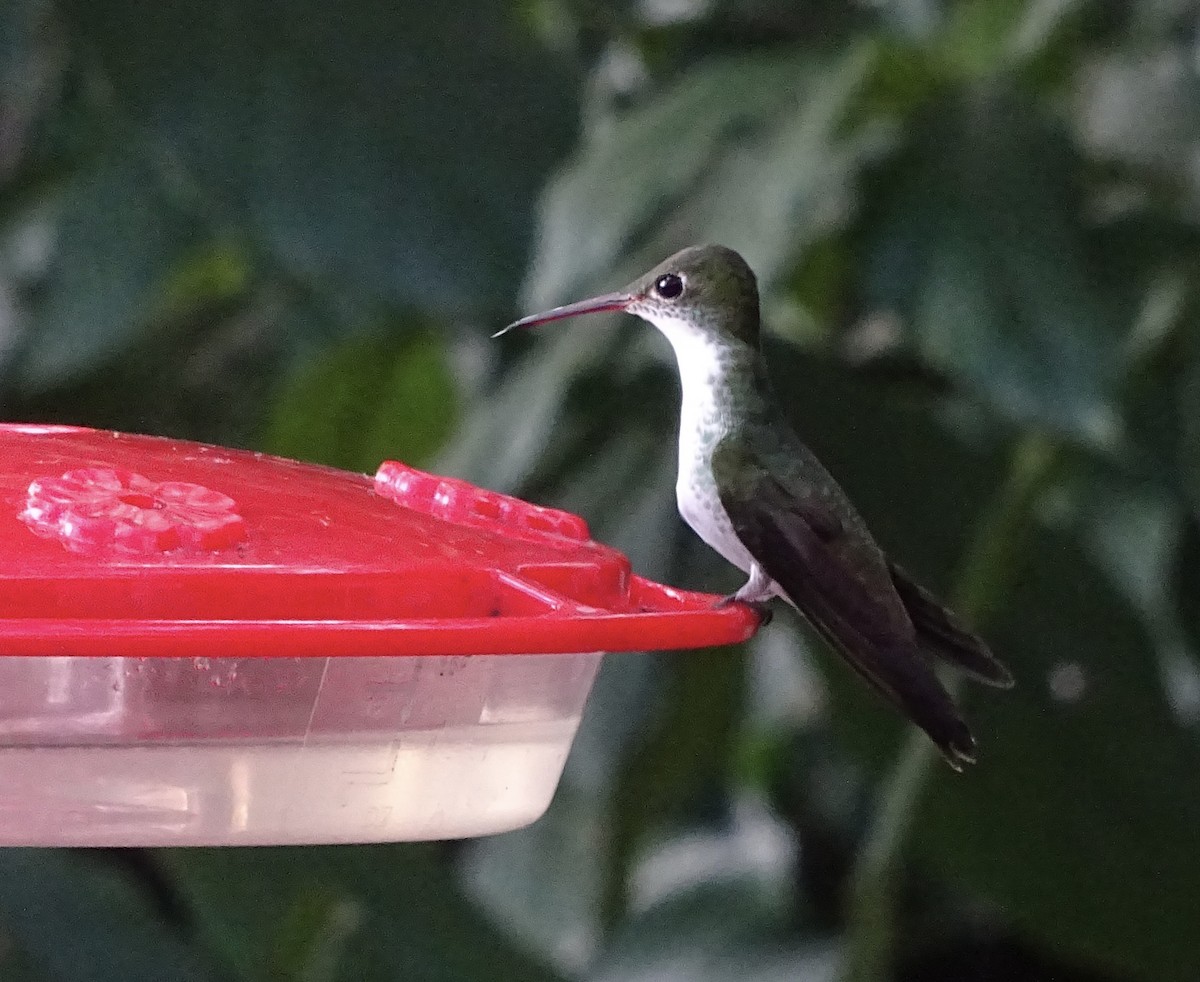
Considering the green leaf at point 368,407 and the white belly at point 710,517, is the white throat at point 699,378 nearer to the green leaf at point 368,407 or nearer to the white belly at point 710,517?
the white belly at point 710,517

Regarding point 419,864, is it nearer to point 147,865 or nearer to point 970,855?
point 970,855

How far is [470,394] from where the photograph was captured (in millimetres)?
1779

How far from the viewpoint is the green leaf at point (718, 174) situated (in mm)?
1149

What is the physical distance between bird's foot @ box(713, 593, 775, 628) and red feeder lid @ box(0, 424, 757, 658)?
2cm

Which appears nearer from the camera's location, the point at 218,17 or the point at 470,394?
the point at 218,17

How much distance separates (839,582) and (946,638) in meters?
0.11

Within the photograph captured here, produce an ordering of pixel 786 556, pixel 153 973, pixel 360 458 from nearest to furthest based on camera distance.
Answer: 1. pixel 786 556
2. pixel 153 973
3. pixel 360 458

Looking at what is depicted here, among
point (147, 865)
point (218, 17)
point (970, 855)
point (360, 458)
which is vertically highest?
point (218, 17)

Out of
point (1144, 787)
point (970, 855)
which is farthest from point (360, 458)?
point (1144, 787)

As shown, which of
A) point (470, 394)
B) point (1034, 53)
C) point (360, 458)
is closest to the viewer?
point (1034, 53)

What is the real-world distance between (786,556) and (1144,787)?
2.30 feet

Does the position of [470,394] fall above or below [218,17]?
below

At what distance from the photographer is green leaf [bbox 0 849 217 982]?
1180mm

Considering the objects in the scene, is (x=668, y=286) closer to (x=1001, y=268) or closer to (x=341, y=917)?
(x=1001, y=268)
